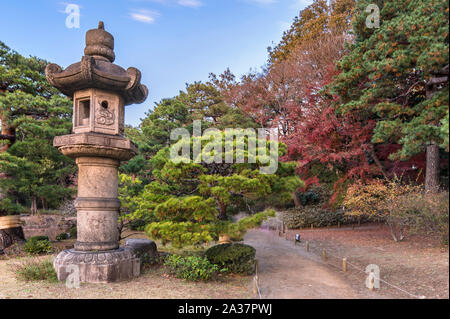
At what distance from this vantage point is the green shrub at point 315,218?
17.3 m

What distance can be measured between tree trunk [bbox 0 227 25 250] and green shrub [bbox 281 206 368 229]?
14.1 m

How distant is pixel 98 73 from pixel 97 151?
1.91 metres

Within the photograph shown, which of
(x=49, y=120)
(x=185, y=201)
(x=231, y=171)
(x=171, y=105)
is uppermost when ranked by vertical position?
(x=171, y=105)

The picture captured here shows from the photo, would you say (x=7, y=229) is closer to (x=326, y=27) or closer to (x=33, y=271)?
(x=33, y=271)

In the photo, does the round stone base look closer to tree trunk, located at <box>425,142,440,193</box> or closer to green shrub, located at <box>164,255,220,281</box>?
green shrub, located at <box>164,255,220,281</box>

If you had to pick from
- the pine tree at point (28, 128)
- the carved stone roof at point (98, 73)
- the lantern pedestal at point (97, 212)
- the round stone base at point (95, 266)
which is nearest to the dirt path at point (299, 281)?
the round stone base at point (95, 266)

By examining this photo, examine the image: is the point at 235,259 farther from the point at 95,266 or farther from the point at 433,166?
the point at 433,166

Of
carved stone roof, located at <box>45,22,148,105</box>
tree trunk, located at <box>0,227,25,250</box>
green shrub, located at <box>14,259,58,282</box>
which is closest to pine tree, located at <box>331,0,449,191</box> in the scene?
carved stone roof, located at <box>45,22,148,105</box>

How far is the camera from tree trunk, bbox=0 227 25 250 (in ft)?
36.8

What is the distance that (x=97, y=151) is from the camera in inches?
275

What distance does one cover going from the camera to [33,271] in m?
7.07

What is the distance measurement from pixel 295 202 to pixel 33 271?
52.8 feet
